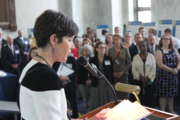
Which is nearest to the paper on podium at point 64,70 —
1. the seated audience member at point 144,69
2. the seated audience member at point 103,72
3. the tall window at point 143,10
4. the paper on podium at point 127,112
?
the seated audience member at point 103,72

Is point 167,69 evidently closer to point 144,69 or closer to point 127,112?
point 144,69

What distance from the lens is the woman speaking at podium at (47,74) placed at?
3.88 ft

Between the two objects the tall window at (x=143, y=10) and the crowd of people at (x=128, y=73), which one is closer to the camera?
the crowd of people at (x=128, y=73)

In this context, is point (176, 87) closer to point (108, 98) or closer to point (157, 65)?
point (157, 65)

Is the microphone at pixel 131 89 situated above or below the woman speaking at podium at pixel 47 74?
below

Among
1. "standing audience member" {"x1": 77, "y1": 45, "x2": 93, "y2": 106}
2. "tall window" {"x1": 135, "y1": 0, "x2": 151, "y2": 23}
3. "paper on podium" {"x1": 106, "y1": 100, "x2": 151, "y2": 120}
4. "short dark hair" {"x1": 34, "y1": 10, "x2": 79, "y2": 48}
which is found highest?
"tall window" {"x1": 135, "y1": 0, "x2": 151, "y2": 23}

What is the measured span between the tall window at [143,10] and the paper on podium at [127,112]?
10.1 meters

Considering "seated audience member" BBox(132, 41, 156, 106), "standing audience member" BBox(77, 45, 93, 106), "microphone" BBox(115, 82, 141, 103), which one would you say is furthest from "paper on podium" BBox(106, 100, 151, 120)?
"seated audience member" BBox(132, 41, 156, 106)

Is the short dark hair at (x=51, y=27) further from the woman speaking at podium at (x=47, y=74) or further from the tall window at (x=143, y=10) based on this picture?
the tall window at (x=143, y=10)

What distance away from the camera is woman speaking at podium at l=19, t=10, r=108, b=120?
1182 mm

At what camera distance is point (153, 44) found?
19.9ft

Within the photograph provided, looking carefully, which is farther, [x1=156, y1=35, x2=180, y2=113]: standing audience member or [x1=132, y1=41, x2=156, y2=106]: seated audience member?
[x1=132, y1=41, x2=156, y2=106]: seated audience member

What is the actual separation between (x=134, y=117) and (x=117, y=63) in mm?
3565

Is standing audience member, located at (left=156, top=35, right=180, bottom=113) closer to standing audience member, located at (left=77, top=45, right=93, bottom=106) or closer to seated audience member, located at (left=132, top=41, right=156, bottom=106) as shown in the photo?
seated audience member, located at (left=132, top=41, right=156, bottom=106)
